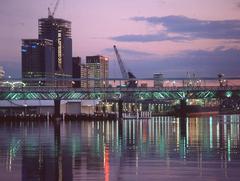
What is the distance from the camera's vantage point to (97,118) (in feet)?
629

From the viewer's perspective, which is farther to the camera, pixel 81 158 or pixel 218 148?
pixel 218 148

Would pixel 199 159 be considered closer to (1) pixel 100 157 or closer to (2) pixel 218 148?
(1) pixel 100 157

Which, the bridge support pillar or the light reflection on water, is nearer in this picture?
the light reflection on water

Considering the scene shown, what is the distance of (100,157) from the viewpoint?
42125 millimetres

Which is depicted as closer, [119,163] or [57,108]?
[119,163]

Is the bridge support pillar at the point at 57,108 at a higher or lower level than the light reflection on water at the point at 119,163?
higher

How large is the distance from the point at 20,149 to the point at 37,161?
450 inches

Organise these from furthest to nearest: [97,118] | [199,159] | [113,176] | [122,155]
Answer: [97,118]
[122,155]
[199,159]
[113,176]

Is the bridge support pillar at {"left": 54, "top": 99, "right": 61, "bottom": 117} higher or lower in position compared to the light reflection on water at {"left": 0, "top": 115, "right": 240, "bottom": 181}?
higher

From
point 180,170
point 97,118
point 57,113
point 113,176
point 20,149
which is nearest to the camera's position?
point 113,176

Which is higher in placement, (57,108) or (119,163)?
(57,108)

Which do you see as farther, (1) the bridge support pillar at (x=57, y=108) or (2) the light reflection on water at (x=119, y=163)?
(1) the bridge support pillar at (x=57, y=108)

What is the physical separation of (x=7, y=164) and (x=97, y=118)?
15412 cm

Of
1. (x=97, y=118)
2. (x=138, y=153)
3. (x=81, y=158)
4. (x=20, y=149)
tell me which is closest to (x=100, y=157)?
(x=81, y=158)
